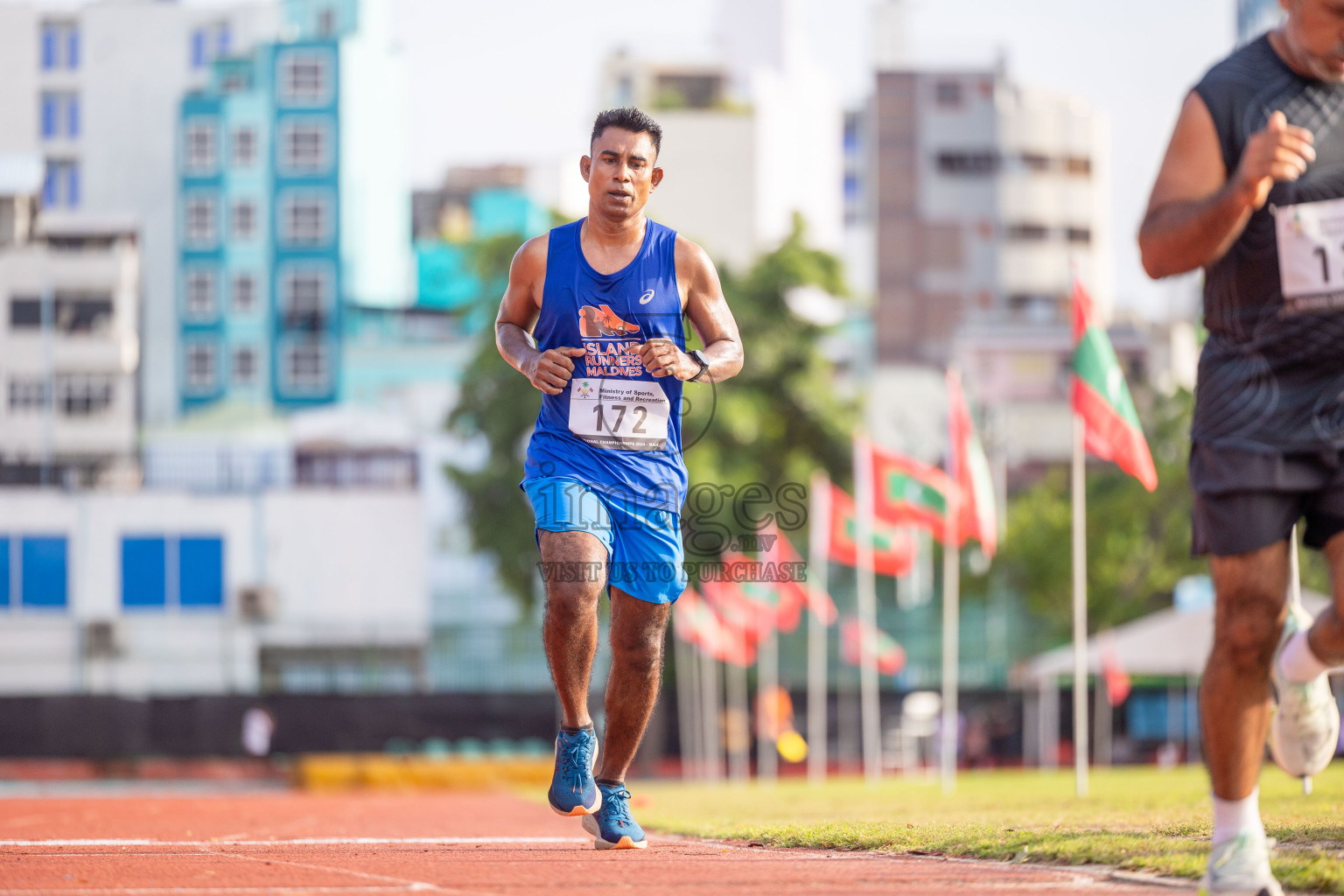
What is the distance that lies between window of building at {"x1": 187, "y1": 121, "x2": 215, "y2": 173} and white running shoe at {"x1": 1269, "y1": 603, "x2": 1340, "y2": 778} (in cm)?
6359

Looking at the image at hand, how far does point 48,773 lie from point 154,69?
34.4 meters

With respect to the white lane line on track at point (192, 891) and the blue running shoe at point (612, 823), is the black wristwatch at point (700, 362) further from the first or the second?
the white lane line on track at point (192, 891)

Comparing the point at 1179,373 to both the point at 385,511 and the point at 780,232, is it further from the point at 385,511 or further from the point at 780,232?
the point at 385,511

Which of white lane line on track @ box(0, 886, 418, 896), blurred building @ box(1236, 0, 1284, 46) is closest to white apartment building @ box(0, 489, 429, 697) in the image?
blurred building @ box(1236, 0, 1284, 46)

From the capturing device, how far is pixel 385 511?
172ft

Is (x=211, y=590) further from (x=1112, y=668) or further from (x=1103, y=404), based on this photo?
(x=1103, y=404)

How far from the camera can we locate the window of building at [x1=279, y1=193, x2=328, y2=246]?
66.8 m

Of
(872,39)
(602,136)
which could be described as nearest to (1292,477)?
(602,136)

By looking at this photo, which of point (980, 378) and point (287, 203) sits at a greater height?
point (287, 203)

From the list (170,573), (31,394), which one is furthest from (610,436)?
(31,394)

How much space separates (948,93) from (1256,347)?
78.1 metres

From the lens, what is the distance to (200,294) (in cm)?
6662

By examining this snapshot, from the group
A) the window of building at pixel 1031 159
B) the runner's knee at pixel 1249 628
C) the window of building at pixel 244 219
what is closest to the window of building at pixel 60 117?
the window of building at pixel 244 219

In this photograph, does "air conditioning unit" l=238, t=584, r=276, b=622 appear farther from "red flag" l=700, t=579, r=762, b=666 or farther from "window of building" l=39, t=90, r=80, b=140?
"window of building" l=39, t=90, r=80, b=140
